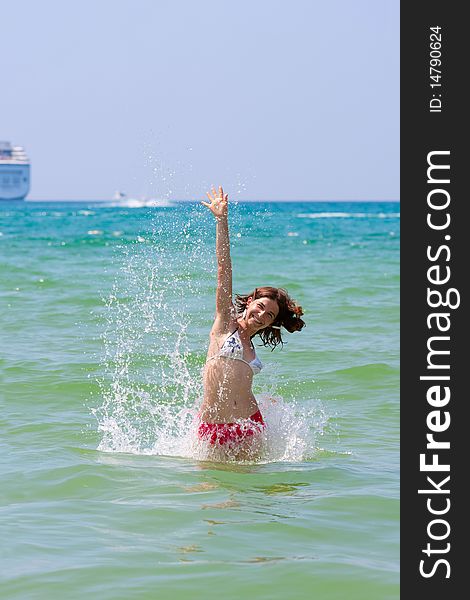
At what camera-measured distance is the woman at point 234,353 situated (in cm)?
632

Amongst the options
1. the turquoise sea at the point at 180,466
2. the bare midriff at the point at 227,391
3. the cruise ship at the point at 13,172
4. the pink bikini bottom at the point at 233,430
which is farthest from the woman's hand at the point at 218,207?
the cruise ship at the point at 13,172

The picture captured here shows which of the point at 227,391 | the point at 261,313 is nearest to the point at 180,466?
the point at 227,391

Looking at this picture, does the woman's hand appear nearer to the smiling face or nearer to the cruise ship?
the smiling face

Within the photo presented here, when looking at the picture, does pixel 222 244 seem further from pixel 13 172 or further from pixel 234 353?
pixel 13 172

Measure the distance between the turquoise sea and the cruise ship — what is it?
11908 cm

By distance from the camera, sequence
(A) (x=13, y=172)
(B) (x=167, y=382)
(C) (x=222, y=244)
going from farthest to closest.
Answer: (A) (x=13, y=172), (B) (x=167, y=382), (C) (x=222, y=244)

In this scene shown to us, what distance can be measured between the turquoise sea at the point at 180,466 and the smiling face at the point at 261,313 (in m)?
0.63

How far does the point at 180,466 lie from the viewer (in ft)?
21.6

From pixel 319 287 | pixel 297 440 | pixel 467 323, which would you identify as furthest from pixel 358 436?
pixel 319 287

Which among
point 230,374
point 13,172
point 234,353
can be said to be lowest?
point 230,374

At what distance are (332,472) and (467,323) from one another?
1325 mm

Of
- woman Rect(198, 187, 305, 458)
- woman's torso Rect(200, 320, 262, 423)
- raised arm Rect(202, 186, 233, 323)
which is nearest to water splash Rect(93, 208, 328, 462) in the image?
woman Rect(198, 187, 305, 458)

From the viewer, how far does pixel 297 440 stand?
7.10 metres

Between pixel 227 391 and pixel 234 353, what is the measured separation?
24 centimetres
